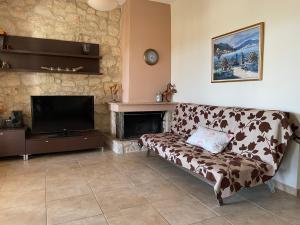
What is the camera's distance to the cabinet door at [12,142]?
147 inches

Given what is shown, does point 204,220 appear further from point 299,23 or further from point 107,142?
point 107,142

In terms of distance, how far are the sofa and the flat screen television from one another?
1557 millimetres

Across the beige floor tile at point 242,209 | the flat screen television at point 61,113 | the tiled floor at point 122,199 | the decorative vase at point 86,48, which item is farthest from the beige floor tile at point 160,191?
the decorative vase at point 86,48

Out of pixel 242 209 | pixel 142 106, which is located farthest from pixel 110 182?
pixel 142 106

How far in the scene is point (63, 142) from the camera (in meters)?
4.08

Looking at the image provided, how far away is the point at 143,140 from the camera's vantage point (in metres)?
3.88

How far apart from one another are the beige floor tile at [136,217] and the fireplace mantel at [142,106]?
223cm

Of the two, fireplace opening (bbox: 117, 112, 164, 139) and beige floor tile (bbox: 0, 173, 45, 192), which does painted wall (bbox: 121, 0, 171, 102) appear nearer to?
fireplace opening (bbox: 117, 112, 164, 139)

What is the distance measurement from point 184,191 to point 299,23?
216 centimetres

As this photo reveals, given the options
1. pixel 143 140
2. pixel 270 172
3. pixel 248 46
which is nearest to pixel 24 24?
pixel 143 140

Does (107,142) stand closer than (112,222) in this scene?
No

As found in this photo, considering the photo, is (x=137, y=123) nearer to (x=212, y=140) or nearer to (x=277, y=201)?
(x=212, y=140)

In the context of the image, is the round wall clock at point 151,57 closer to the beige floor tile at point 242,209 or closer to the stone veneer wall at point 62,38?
the stone veneer wall at point 62,38

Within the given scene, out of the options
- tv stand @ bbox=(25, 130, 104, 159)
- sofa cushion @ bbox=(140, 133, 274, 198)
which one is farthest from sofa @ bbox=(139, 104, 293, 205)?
tv stand @ bbox=(25, 130, 104, 159)
